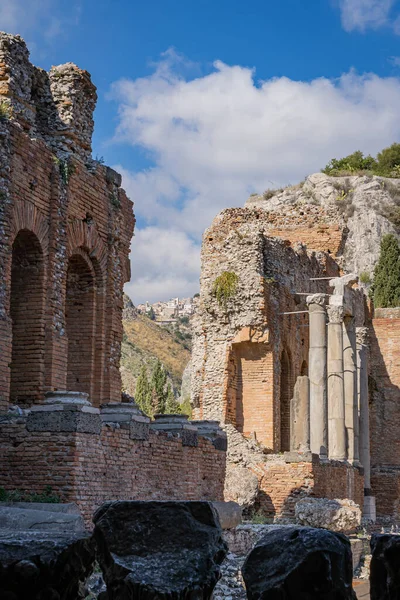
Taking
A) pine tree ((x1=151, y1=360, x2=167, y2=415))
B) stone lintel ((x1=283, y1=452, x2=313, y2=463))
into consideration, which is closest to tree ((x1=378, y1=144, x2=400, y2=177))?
pine tree ((x1=151, y1=360, x2=167, y2=415))

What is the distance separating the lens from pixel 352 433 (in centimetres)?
2848

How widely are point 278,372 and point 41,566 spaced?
23.8m

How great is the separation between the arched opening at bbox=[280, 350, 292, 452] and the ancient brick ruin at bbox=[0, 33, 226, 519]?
38.2 ft

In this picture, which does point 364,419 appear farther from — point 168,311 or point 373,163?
point 168,311

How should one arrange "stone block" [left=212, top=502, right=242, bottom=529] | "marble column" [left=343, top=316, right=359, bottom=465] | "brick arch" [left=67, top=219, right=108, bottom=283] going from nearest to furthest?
"stone block" [left=212, top=502, right=242, bottom=529] → "brick arch" [left=67, top=219, right=108, bottom=283] → "marble column" [left=343, top=316, right=359, bottom=465]

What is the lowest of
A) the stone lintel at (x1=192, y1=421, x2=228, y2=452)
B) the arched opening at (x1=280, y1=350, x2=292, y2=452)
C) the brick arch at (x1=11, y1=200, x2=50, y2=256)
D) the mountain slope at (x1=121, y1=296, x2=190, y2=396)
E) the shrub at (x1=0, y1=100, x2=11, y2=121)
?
the stone lintel at (x1=192, y1=421, x2=228, y2=452)

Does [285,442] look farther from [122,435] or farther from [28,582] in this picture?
[28,582]

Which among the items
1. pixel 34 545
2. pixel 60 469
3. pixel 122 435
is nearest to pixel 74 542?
pixel 34 545

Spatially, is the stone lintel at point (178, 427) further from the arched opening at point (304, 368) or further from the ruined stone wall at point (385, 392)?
the ruined stone wall at point (385, 392)

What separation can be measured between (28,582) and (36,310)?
1131 centimetres

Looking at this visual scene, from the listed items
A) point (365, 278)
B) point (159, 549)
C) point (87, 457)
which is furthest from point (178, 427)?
point (365, 278)

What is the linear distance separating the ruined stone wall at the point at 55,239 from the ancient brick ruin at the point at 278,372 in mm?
6957

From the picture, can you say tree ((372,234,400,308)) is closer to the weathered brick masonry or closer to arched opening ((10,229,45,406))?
the weathered brick masonry

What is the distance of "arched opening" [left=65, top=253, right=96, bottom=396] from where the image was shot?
56.3 feet
